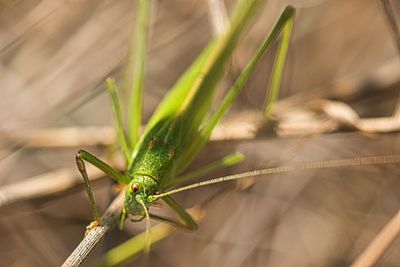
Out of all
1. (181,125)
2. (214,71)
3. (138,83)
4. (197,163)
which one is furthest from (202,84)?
(197,163)

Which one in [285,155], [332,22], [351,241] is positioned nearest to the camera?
[285,155]

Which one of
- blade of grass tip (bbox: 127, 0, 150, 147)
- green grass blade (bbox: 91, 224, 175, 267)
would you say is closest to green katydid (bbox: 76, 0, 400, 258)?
blade of grass tip (bbox: 127, 0, 150, 147)

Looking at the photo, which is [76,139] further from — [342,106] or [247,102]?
[342,106]

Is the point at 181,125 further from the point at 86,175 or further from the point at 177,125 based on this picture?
the point at 86,175

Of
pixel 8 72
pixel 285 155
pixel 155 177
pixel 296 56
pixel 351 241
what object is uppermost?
pixel 8 72

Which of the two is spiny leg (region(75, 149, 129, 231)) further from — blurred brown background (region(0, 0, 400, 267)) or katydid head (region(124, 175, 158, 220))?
blurred brown background (region(0, 0, 400, 267))

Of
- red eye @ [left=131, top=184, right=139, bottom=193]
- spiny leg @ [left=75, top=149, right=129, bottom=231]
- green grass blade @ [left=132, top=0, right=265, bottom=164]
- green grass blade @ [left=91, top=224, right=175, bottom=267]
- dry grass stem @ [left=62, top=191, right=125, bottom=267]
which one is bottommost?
green grass blade @ [left=91, top=224, right=175, bottom=267]

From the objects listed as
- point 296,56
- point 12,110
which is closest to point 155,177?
point 12,110
